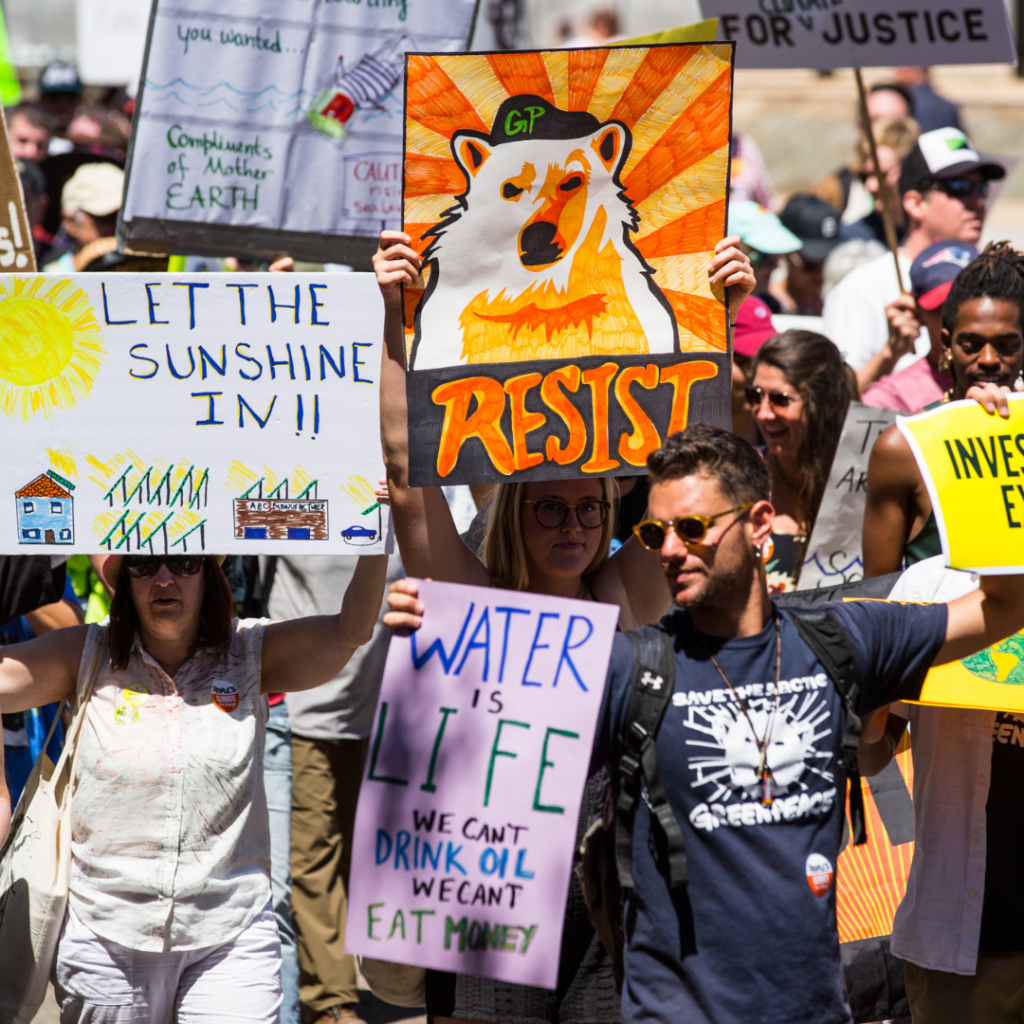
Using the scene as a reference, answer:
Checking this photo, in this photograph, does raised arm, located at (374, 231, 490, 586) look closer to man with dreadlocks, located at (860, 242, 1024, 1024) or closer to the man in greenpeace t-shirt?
the man in greenpeace t-shirt

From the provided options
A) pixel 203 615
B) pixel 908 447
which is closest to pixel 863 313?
pixel 908 447

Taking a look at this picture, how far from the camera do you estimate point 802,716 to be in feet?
8.92

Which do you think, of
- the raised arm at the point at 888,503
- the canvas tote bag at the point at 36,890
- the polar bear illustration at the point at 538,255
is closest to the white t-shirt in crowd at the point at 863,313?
the raised arm at the point at 888,503

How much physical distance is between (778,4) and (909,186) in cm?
119

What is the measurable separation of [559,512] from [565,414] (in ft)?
0.74

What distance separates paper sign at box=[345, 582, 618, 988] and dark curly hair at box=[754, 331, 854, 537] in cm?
206

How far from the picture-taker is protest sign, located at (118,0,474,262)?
513 centimetres

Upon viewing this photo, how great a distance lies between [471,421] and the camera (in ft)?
10.8

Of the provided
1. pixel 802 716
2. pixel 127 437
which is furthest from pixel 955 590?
pixel 127 437

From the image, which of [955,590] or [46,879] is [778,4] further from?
[46,879]

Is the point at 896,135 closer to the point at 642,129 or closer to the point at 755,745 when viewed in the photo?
the point at 642,129

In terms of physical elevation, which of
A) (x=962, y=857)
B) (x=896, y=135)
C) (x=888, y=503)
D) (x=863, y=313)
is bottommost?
(x=962, y=857)

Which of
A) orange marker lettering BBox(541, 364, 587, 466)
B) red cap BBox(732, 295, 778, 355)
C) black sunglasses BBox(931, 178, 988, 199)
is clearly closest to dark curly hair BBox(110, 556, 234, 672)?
orange marker lettering BBox(541, 364, 587, 466)

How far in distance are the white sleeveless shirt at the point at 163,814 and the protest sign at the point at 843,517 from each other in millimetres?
1884
